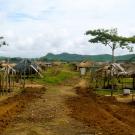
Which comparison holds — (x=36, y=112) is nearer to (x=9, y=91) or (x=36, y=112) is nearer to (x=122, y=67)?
(x=9, y=91)

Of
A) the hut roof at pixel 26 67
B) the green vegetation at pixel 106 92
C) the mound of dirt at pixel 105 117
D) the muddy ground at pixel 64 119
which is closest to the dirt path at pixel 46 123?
the muddy ground at pixel 64 119

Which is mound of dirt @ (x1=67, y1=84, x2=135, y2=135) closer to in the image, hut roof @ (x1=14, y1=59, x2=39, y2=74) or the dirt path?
the dirt path

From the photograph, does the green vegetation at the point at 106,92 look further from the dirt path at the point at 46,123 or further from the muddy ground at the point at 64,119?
the dirt path at the point at 46,123

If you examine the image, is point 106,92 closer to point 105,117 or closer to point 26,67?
point 26,67

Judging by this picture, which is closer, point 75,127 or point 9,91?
point 75,127

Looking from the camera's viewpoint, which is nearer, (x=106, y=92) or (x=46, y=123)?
(x=46, y=123)

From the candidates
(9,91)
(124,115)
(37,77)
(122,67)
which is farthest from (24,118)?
(37,77)

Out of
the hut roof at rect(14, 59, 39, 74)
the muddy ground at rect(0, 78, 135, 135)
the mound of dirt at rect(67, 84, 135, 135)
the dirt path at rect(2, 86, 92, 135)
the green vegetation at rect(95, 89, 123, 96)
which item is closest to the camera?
the dirt path at rect(2, 86, 92, 135)

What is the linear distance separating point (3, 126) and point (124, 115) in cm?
790

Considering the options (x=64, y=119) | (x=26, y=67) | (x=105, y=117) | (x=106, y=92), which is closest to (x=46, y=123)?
(x=64, y=119)

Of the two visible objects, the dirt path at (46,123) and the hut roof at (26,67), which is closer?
the dirt path at (46,123)

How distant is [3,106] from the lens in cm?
3152

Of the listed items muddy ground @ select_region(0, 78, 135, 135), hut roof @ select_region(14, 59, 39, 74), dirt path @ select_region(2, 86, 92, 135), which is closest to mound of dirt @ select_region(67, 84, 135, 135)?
muddy ground @ select_region(0, 78, 135, 135)

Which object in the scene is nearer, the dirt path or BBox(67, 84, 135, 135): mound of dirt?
the dirt path
